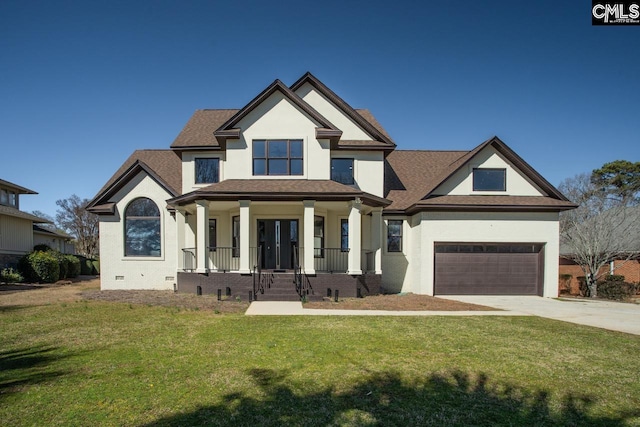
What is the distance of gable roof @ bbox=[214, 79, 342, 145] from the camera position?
1562cm

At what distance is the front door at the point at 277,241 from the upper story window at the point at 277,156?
2417 millimetres

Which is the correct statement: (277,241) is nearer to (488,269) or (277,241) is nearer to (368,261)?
(368,261)

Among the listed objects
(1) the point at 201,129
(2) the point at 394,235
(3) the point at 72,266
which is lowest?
(3) the point at 72,266

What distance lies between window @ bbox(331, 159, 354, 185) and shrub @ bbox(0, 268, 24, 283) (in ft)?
64.6

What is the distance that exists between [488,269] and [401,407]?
1362cm

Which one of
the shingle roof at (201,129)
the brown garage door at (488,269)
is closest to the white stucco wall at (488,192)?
the brown garage door at (488,269)

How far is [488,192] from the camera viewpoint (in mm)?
16797

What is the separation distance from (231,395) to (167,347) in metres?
2.79

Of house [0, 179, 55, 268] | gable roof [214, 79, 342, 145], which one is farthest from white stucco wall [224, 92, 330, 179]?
house [0, 179, 55, 268]

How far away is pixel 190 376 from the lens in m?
5.41

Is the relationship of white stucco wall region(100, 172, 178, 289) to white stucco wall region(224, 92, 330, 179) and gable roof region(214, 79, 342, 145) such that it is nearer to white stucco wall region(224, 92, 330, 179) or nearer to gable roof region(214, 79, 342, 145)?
white stucco wall region(224, 92, 330, 179)

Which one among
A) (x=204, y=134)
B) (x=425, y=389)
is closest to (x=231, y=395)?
(x=425, y=389)

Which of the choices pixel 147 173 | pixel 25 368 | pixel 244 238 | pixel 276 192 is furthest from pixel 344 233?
pixel 25 368

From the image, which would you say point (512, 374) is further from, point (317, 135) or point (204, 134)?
point (204, 134)
